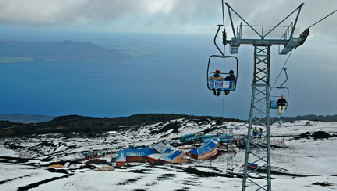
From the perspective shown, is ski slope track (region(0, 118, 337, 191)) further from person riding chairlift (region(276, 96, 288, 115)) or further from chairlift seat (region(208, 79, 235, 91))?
chairlift seat (region(208, 79, 235, 91))

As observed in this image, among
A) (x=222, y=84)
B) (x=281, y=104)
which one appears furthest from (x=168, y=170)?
(x=222, y=84)

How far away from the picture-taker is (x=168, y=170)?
37.2 meters

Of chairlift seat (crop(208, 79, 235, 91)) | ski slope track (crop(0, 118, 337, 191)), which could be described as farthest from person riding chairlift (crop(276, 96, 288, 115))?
ski slope track (crop(0, 118, 337, 191))

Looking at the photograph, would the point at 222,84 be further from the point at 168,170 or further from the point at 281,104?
the point at 168,170

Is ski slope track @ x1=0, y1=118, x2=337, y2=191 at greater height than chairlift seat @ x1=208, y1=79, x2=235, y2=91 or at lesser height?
lesser

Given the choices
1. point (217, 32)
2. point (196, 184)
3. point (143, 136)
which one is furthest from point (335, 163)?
point (143, 136)

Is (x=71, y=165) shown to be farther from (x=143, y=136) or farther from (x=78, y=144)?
(x=143, y=136)

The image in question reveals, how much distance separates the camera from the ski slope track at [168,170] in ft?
93.4

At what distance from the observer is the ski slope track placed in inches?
1121

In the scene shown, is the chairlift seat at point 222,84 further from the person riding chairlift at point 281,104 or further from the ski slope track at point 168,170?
the ski slope track at point 168,170

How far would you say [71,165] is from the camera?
144 ft

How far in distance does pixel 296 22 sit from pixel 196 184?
19.2m

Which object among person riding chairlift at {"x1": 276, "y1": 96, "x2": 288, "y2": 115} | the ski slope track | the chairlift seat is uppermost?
the chairlift seat

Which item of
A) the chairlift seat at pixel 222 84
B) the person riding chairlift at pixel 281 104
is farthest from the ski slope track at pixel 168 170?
the chairlift seat at pixel 222 84
